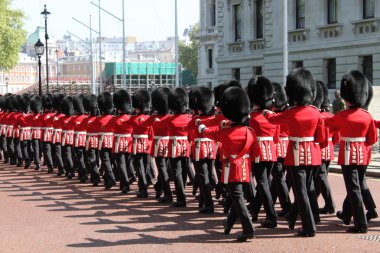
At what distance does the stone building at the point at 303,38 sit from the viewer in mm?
29469

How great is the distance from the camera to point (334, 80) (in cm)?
3158

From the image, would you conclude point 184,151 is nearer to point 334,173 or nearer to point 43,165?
point 334,173

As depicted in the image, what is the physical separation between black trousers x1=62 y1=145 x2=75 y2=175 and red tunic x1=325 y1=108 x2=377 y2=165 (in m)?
8.04

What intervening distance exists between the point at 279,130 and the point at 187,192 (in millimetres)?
3606

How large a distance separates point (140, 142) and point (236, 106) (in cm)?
432

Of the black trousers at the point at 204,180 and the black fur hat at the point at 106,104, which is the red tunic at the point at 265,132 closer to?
the black trousers at the point at 204,180

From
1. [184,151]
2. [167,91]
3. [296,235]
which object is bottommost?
[296,235]

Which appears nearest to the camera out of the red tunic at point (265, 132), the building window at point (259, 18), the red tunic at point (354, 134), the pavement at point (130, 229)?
the pavement at point (130, 229)

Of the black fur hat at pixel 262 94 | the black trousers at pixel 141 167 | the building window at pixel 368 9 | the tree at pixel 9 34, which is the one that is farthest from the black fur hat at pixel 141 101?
the tree at pixel 9 34

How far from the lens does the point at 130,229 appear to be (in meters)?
9.85

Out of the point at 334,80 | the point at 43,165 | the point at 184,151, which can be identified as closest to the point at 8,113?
the point at 43,165

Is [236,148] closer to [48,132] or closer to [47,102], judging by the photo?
[48,132]

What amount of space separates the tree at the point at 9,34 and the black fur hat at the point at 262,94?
40985 mm

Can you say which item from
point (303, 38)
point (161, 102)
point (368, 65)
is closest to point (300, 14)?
point (303, 38)
